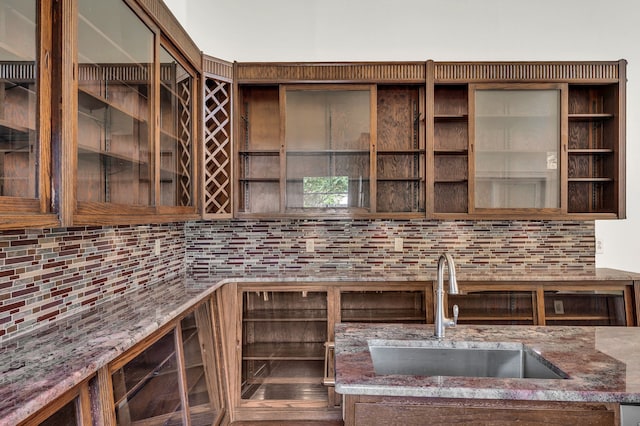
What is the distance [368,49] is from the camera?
310 centimetres

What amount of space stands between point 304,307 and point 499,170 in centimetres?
182

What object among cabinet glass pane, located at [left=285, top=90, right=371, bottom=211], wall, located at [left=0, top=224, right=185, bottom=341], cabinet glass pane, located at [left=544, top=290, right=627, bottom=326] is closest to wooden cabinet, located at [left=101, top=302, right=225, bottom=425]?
wall, located at [left=0, top=224, right=185, bottom=341]

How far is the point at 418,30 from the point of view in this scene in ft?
10.2

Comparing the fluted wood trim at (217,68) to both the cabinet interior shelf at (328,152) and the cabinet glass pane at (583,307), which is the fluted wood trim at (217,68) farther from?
the cabinet glass pane at (583,307)

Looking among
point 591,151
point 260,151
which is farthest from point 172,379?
point 591,151

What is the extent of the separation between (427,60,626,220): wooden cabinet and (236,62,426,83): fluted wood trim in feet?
0.55

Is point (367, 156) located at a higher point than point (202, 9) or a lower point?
lower

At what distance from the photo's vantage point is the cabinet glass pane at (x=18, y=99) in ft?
3.35

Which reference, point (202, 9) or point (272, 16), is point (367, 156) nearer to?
point (272, 16)

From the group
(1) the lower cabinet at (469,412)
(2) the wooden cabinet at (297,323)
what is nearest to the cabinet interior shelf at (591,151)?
(2) the wooden cabinet at (297,323)

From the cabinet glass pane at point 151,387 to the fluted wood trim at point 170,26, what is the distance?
1575 millimetres

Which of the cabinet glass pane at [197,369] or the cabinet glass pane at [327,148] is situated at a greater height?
the cabinet glass pane at [327,148]

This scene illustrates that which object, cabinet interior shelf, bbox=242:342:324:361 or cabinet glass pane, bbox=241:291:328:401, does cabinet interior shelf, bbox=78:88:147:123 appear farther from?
cabinet interior shelf, bbox=242:342:324:361

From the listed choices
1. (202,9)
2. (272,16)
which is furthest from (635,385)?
(202,9)
